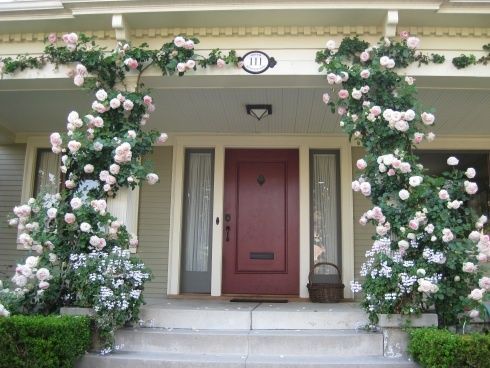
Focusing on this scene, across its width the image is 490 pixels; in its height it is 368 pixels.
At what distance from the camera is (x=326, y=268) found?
5.91 metres

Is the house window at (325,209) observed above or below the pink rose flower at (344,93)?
below

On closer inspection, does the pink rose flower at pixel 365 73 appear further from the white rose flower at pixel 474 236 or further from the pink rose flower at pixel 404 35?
the white rose flower at pixel 474 236

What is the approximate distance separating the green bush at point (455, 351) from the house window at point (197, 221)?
3.09 m

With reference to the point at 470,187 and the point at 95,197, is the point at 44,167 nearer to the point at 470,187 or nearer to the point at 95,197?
the point at 95,197

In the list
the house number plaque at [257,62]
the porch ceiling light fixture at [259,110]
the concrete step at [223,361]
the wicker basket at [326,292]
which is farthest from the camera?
the wicker basket at [326,292]

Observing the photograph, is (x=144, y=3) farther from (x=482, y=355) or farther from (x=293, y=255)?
(x=482, y=355)

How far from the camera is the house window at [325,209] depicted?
5.93 m

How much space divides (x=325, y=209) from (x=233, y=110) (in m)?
1.73

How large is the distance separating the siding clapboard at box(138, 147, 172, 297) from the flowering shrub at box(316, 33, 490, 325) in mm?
2645

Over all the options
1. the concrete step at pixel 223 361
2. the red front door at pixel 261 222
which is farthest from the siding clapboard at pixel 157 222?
the concrete step at pixel 223 361

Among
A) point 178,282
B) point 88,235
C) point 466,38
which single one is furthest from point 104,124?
point 466,38

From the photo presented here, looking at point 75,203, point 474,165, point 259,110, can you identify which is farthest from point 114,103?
point 474,165

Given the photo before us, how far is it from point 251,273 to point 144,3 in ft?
10.8

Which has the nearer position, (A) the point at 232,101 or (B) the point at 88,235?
(B) the point at 88,235
